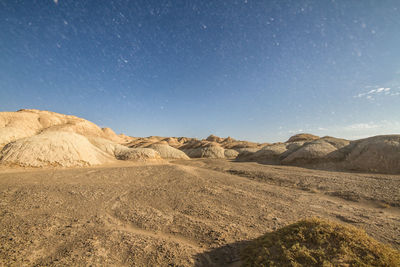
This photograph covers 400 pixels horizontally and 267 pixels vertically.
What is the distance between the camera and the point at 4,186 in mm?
8594

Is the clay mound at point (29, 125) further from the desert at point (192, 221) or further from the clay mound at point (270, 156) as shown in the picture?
the clay mound at point (270, 156)

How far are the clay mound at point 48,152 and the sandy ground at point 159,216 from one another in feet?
13.8

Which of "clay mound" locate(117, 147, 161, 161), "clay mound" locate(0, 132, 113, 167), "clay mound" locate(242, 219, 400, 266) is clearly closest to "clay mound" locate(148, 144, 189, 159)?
"clay mound" locate(117, 147, 161, 161)

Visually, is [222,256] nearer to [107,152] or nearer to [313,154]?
[313,154]

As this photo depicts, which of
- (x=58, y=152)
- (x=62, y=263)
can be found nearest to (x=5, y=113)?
(x=58, y=152)

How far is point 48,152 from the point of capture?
15031 millimetres

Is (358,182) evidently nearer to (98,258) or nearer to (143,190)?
(143,190)

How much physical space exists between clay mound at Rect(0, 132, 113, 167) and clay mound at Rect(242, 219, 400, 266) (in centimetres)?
1796

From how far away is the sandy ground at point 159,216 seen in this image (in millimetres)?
3832

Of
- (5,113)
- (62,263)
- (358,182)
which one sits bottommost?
(62,263)

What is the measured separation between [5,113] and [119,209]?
112 ft

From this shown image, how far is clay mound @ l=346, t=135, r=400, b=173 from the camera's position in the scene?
13.8 meters

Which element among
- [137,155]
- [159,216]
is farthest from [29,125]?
[159,216]

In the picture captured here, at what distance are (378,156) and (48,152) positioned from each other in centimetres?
2980
